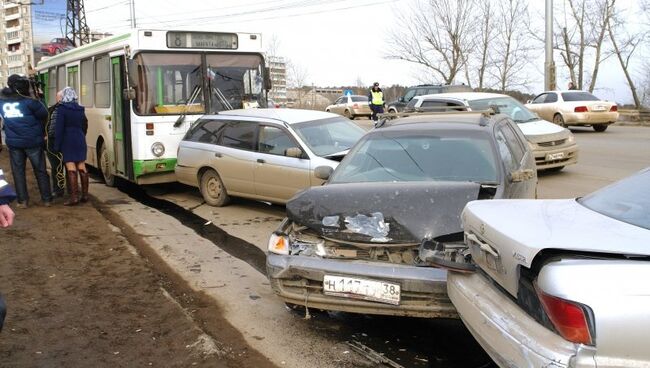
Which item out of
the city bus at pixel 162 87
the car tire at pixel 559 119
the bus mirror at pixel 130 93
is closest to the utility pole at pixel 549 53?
the car tire at pixel 559 119

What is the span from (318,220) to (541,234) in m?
1.83

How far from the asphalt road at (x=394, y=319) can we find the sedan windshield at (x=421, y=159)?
1.22m

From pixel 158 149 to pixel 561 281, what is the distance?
878 cm

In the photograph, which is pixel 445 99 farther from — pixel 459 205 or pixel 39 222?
pixel 459 205

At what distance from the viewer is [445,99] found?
13406 mm

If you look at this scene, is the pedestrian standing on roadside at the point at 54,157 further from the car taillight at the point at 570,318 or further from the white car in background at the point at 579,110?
the white car in background at the point at 579,110

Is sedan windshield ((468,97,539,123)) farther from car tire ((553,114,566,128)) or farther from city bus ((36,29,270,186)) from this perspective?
car tire ((553,114,566,128))

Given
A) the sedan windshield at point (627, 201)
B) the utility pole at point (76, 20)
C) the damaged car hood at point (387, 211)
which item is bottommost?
the damaged car hood at point (387, 211)

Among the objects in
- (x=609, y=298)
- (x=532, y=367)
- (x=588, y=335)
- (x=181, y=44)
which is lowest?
(x=532, y=367)

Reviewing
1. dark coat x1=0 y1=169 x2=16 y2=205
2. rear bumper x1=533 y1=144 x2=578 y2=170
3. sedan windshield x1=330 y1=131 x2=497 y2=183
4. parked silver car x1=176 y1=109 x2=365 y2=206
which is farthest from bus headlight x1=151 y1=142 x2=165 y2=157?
dark coat x1=0 y1=169 x2=16 y2=205

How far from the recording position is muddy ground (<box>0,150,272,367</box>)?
13.1 feet

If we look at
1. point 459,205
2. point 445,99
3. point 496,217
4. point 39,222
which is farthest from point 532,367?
point 445,99

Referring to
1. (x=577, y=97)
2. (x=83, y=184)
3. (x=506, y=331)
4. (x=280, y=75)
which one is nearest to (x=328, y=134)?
(x=83, y=184)

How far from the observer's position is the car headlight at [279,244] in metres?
4.41
